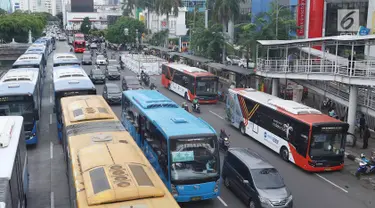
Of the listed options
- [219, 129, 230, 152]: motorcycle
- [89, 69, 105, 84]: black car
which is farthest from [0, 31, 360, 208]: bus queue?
[89, 69, 105, 84]: black car

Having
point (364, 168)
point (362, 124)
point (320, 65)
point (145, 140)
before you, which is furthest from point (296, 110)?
point (145, 140)

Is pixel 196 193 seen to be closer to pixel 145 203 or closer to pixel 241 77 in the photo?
pixel 145 203

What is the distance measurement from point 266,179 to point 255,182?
442mm

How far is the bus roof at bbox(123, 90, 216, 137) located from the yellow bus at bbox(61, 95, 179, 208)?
1.69m

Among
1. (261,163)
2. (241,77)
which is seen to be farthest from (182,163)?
(241,77)

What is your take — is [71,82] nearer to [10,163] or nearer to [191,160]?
[191,160]

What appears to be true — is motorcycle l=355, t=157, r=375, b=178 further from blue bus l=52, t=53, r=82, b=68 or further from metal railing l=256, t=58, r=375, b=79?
blue bus l=52, t=53, r=82, b=68

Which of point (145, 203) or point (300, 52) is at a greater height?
point (300, 52)

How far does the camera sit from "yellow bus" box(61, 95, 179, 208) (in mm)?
8297

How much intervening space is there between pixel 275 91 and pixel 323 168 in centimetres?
1161

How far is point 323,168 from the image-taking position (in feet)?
58.1

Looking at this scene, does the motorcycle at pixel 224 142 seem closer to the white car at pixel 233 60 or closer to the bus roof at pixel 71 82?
the bus roof at pixel 71 82

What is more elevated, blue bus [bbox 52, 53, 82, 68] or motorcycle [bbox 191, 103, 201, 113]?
blue bus [bbox 52, 53, 82, 68]

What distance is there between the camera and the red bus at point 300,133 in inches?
683
